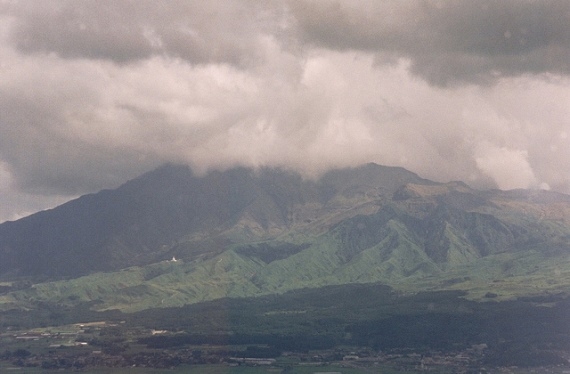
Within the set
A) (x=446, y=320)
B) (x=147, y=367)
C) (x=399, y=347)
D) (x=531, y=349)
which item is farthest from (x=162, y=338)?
(x=531, y=349)

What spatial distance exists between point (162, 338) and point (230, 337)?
586 inches

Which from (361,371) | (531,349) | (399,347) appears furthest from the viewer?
(399,347)

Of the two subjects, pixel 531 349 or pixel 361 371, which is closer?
pixel 361 371

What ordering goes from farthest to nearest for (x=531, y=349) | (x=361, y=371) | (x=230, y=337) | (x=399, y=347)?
(x=230, y=337), (x=399, y=347), (x=531, y=349), (x=361, y=371)

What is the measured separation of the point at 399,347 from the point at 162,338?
51.6 metres

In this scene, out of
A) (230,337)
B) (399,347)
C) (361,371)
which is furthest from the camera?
(230,337)

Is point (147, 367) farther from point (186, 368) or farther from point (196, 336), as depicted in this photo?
point (196, 336)

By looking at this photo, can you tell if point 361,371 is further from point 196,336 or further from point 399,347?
point 196,336

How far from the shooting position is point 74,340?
185 meters

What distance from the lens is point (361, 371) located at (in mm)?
142750

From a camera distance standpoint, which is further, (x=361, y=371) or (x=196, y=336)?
(x=196, y=336)

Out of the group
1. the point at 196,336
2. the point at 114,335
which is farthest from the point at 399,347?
the point at 114,335

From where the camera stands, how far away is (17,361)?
15312 centimetres

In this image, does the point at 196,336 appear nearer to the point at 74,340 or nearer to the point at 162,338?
the point at 162,338
